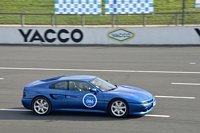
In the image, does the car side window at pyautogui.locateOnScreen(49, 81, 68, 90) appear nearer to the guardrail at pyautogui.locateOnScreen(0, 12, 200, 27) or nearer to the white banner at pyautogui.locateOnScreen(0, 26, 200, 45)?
the white banner at pyautogui.locateOnScreen(0, 26, 200, 45)

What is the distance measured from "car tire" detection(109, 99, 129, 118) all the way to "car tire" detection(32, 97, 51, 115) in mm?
1857

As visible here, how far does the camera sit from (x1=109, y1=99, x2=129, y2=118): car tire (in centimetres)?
1152

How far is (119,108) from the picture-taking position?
11.6 m

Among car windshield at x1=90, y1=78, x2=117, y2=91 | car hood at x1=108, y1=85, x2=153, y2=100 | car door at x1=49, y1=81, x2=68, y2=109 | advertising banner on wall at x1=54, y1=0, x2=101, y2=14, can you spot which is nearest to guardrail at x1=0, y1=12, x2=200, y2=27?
advertising banner on wall at x1=54, y1=0, x2=101, y2=14

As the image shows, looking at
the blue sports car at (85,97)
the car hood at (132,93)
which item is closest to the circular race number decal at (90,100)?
the blue sports car at (85,97)

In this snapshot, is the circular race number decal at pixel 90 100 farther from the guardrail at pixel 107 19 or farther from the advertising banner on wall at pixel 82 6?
the advertising banner on wall at pixel 82 6

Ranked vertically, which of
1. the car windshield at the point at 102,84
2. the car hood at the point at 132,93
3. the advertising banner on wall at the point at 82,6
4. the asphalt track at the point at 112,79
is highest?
the advertising banner on wall at the point at 82,6

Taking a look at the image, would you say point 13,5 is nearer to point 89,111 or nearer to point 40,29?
point 40,29

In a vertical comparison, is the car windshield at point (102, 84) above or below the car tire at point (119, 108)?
above

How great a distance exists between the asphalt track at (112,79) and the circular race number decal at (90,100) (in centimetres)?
38

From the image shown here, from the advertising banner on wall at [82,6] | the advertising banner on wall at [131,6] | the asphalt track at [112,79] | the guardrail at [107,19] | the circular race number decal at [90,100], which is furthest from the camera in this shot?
the advertising banner on wall at [82,6]

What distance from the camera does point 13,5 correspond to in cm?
3491

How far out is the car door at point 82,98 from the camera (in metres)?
11.7

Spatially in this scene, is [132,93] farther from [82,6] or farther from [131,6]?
[82,6]
